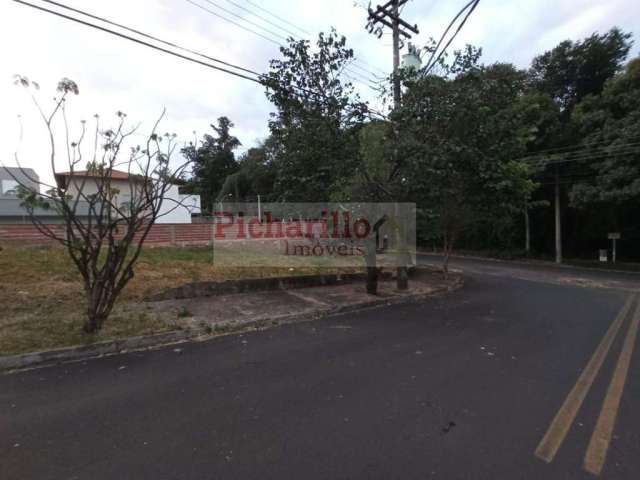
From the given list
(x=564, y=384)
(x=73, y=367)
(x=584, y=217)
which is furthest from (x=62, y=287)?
(x=584, y=217)

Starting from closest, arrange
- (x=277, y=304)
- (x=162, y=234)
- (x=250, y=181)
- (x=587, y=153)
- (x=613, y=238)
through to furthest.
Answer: (x=277, y=304) → (x=162, y=234) → (x=587, y=153) → (x=613, y=238) → (x=250, y=181)

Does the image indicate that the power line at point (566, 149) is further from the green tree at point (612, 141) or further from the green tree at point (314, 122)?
the green tree at point (314, 122)

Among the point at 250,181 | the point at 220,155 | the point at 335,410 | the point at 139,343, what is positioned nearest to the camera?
the point at 335,410

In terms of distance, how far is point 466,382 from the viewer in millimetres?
3750

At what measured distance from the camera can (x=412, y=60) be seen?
873 centimetres

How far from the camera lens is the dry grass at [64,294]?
4887 mm

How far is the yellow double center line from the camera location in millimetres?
2516

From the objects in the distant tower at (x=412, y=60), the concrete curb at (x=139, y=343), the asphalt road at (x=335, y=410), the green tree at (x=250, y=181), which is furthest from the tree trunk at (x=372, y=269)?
the green tree at (x=250, y=181)

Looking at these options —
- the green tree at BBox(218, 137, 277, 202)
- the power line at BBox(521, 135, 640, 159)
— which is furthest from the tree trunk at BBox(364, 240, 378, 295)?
the green tree at BBox(218, 137, 277, 202)

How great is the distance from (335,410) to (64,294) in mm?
6345

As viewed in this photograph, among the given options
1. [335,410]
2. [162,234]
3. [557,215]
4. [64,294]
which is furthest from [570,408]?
[557,215]

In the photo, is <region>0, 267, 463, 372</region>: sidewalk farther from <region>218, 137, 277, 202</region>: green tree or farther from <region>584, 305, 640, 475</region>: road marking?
<region>218, 137, 277, 202</region>: green tree

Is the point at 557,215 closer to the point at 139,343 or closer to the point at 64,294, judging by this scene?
the point at 139,343

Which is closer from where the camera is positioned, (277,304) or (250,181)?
(277,304)
